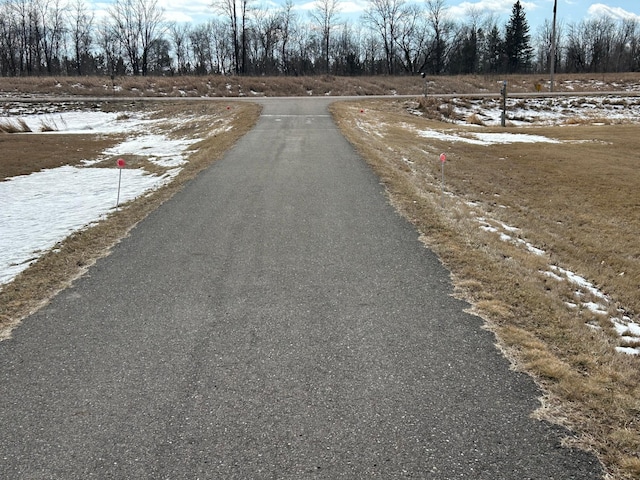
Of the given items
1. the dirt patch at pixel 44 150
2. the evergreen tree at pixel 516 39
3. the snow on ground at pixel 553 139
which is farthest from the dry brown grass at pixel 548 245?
the evergreen tree at pixel 516 39

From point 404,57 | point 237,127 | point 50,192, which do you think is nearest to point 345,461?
point 50,192

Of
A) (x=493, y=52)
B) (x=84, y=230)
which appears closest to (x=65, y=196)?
(x=84, y=230)

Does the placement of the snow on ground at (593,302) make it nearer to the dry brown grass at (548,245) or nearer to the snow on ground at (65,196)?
the dry brown grass at (548,245)

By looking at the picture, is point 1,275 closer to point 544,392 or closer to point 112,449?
point 112,449

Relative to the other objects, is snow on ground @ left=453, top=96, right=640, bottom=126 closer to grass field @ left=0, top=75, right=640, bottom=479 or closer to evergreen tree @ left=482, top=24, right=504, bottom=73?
grass field @ left=0, top=75, right=640, bottom=479

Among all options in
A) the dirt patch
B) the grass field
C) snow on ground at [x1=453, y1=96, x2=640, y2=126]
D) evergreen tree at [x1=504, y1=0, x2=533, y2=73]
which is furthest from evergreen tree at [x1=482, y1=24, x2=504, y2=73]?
the dirt patch

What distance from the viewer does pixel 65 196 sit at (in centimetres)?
1197

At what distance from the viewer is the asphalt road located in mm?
3025

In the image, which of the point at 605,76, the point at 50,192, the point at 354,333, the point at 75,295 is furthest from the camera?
the point at 605,76

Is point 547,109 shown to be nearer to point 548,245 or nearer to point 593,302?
point 548,245

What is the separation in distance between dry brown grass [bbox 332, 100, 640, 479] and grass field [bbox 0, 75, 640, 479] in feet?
0.06

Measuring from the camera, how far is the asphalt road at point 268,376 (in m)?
3.03

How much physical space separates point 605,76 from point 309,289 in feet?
204

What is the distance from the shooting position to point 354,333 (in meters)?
4.59
